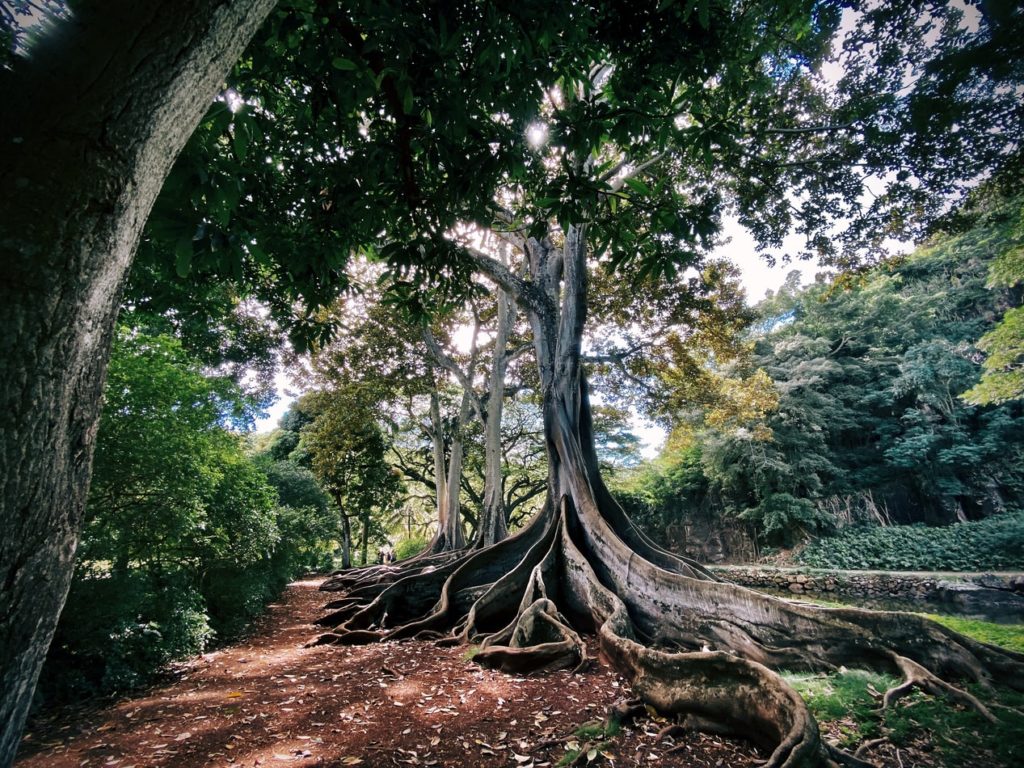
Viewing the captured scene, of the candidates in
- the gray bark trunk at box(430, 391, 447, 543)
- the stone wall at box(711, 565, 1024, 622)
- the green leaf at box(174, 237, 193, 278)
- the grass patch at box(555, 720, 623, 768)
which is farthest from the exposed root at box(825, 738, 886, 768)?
the gray bark trunk at box(430, 391, 447, 543)

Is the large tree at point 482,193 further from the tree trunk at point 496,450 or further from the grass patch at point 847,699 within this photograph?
the tree trunk at point 496,450

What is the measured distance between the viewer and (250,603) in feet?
24.9

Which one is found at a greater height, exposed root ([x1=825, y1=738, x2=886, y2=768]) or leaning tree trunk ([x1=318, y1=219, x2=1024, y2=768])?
leaning tree trunk ([x1=318, y1=219, x2=1024, y2=768])

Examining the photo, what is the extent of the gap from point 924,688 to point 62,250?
491 centimetres

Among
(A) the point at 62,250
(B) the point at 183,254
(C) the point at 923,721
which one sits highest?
(B) the point at 183,254

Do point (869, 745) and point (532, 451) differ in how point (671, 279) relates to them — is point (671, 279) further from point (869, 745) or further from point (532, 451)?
point (532, 451)

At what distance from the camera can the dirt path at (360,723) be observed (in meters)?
2.78

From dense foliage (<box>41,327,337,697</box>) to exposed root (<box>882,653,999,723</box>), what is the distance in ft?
21.2

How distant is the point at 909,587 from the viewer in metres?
13.1

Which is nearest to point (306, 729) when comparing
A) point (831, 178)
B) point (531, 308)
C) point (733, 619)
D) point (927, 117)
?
point (733, 619)

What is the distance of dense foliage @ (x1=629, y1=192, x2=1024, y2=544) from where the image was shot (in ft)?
57.8

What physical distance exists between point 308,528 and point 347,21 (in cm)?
1251

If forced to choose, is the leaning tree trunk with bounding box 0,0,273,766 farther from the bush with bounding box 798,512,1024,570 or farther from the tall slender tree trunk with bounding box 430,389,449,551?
the bush with bounding box 798,512,1024,570

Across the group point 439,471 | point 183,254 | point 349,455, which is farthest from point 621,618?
point 349,455
